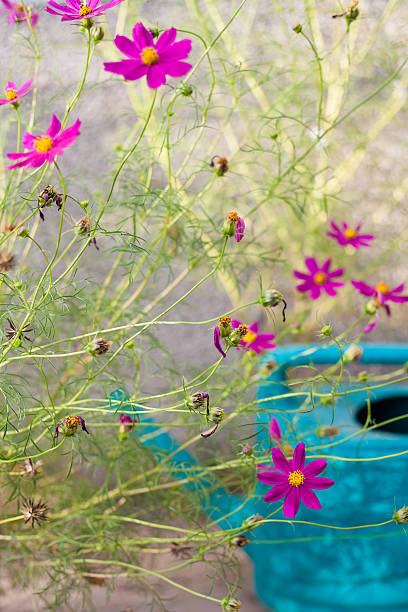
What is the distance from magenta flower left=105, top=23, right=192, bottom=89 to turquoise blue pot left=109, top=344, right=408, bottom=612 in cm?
37

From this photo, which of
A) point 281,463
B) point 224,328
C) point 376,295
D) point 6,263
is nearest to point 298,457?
point 281,463

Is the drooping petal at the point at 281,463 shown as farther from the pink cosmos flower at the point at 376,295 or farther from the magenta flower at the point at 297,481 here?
the pink cosmos flower at the point at 376,295

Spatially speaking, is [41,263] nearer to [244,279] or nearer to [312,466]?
[244,279]

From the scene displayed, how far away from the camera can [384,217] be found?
3.86 feet

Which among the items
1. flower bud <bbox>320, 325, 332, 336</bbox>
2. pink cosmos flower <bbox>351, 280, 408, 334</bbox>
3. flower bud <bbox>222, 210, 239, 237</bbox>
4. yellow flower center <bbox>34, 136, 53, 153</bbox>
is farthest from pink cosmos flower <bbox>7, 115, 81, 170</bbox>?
pink cosmos flower <bbox>351, 280, 408, 334</bbox>

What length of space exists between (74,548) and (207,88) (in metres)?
0.73

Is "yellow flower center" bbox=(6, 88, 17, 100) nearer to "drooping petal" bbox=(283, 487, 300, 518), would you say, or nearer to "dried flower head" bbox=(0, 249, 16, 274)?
"dried flower head" bbox=(0, 249, 16, 274)

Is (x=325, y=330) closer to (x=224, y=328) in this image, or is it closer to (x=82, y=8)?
(x=224, y=328)

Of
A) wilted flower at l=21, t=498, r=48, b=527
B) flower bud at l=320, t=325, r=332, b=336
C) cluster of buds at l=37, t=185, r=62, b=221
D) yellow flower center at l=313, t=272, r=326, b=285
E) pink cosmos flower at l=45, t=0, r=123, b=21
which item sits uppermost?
yellow flower center at l=313, t=272, r=326, b=285

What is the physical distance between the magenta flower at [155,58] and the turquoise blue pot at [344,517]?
0.37 metres

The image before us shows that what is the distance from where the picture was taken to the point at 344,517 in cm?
75

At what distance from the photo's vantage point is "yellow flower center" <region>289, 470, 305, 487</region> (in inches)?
19.0

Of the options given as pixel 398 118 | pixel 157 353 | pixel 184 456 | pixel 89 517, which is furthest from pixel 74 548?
pixel 398 118

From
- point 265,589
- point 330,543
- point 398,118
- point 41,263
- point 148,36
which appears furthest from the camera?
point 398,118
